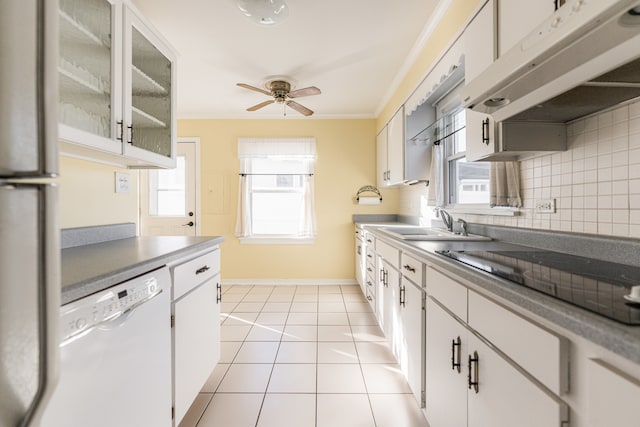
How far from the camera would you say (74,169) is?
5.41 ft

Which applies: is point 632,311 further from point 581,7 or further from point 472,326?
point 581,7

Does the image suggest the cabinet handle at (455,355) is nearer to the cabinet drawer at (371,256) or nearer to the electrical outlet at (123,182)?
the cabinet drawer at (371,256)

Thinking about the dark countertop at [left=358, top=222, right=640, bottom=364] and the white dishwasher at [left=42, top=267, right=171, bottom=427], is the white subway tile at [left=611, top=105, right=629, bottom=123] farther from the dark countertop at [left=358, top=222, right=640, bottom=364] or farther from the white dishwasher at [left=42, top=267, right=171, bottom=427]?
the white dishwasher at [left=42, top=267, right=171, bottom=427]

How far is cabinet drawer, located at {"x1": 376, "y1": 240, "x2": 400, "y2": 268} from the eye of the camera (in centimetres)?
208

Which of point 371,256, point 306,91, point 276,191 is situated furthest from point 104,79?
point 276,191

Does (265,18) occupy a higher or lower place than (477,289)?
higher

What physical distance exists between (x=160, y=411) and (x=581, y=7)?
1929 mm

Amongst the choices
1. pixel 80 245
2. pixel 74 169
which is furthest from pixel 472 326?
pixel 74 169

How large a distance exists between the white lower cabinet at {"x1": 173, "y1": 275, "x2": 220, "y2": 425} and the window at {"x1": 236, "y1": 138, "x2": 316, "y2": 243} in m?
2.54

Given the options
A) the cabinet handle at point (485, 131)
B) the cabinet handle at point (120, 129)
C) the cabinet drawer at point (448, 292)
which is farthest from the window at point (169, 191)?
the cabinet handle at point (485, 131)

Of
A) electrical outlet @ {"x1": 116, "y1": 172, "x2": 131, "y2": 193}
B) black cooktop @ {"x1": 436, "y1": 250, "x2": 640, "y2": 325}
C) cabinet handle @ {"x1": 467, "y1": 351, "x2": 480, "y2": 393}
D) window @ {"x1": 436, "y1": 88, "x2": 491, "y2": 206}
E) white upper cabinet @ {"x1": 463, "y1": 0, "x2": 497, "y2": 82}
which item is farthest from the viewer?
window @ {"x1": 436, "y1": 88, "x2": 491, "y2": 206}

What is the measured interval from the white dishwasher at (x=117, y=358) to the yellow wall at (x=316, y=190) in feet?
10.5

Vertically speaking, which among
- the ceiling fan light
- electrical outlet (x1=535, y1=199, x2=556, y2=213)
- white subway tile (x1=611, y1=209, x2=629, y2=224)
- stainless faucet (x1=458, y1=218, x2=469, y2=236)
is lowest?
stainless faucet (x1=458, y1=218, x2=469, y2=236)

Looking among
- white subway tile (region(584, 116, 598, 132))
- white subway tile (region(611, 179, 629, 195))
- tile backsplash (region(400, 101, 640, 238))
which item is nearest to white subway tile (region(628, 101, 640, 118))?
tile backsplash (region(400, 101, 640, 238))
